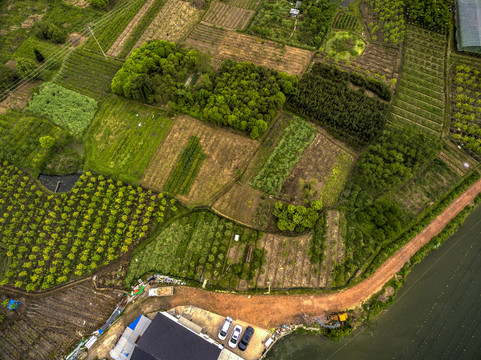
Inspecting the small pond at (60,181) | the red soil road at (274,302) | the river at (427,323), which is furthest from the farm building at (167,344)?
the small pond at (60,181)

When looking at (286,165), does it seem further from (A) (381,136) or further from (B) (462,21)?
(B) (462,21)

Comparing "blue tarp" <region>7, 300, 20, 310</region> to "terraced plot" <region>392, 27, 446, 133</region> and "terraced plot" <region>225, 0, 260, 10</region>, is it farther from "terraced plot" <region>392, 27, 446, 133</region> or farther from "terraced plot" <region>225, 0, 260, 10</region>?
"terraced plot" <region>225, 0, 260, 10</region>

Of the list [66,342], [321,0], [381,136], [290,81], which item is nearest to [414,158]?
[381,136]

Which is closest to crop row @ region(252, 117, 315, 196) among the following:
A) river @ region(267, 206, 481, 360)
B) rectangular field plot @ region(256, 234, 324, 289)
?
rectangular field plot @ region(256, 234, 324, 289)

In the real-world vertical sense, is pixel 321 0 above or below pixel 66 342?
above

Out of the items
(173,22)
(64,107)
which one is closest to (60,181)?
(64,107)

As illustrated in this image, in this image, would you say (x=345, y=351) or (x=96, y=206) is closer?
(x=345, y=351)

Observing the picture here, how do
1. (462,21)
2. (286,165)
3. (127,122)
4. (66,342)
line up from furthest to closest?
(462,21) < (127,122) < (286,165) < (66,342)

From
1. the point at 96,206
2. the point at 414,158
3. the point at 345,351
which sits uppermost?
the point at 414,158
